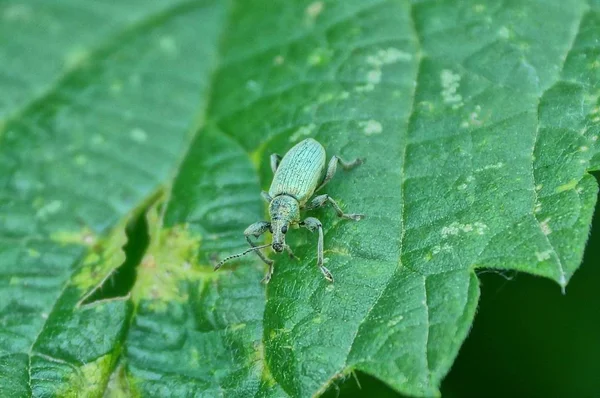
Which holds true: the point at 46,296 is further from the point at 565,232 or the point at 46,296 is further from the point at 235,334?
the point at 565,232

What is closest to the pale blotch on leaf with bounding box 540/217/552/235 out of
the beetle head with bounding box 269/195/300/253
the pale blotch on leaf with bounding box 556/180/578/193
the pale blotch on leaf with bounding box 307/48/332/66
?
the pale blotch on leaf with bounding box 556/180/578/193

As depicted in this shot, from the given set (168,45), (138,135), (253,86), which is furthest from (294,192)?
(168,45)

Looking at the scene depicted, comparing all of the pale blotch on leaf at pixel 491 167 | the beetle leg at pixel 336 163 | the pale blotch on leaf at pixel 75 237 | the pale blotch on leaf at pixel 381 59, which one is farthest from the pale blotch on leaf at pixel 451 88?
the pale blotch on leaf at pixel 75 237

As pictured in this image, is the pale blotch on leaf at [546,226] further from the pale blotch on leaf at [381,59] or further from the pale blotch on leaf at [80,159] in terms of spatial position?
the pale blotch on leaf at [80,159]

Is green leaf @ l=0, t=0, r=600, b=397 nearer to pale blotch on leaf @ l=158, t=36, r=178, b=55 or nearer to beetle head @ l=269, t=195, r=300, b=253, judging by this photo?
pale blotch on leaf @ l=158, t=36, r=178, b=55

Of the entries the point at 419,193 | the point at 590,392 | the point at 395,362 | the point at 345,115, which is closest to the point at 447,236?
the point at 419,193

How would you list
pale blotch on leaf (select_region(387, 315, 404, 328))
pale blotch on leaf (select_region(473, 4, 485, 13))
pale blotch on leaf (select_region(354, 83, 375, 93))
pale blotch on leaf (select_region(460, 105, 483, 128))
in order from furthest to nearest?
pale blotch on leaf (select_region(473, 4, 485, 13)) < pale blotch on leaf (select_region(354, 83, 375, 93)) < pale blotch on leaf (select_region(460, 105, 483, 128)) < pale blotch on leaf (select_region(387, 315, 404, 328))

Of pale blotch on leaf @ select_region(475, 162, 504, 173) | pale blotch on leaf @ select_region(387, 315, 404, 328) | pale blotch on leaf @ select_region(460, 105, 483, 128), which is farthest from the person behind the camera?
pale blotch on leaf @ select_region(460, 105, 483, 128)
